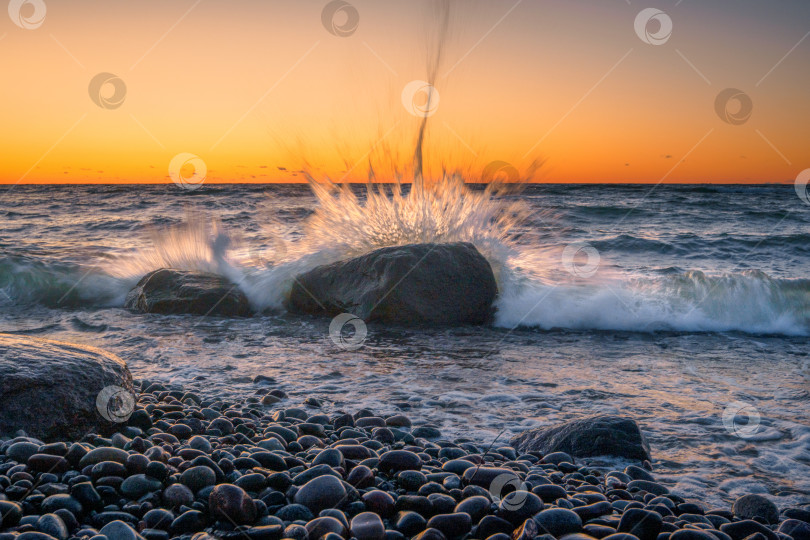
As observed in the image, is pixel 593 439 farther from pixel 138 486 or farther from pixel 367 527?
pixel 138 486

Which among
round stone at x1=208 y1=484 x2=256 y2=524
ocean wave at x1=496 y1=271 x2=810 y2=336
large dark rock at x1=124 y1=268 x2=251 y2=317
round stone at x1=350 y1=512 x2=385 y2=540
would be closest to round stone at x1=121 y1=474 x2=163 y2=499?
round stone at x1=208 y1=484 x2=256 y2=524

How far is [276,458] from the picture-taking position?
2.31 m

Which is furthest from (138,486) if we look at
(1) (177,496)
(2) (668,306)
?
(2) (668,306)

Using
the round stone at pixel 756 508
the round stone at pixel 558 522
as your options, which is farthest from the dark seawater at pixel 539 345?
the round stone at pixel 558 522

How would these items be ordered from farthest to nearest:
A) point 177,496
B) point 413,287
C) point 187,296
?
1. point 187,296
2. point 413,287
3. point 177,496

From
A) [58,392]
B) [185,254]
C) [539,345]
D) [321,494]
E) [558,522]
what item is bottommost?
[558,522]

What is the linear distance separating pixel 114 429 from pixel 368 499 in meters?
1.64

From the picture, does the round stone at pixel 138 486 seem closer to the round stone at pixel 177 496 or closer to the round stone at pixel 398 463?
the round stone at pixel 177 496

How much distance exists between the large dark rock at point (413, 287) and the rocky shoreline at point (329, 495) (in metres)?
3.46

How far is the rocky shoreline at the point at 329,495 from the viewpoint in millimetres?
1819

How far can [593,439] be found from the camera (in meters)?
2.81

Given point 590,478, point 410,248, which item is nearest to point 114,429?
point 590,478

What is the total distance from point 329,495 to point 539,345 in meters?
3.76

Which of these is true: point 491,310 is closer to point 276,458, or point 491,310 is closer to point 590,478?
point 590,478
